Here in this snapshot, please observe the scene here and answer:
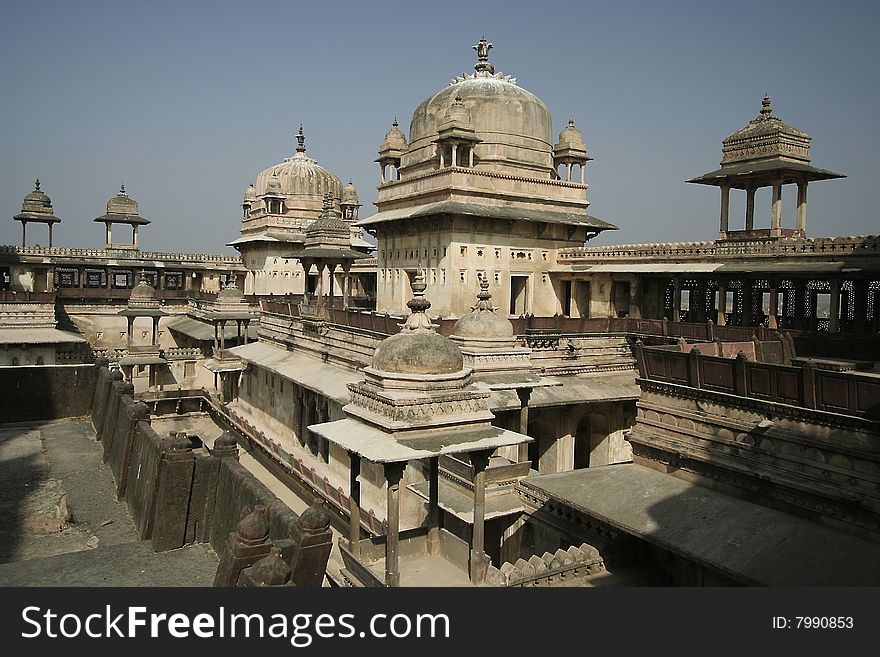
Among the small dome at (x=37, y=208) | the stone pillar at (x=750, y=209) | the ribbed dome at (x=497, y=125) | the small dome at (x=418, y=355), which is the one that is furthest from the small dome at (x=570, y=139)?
the small dome at (x=37, y=208)

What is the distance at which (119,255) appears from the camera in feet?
168

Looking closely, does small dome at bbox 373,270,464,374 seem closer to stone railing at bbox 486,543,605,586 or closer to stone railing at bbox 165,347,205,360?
stone railing at bbox 486,543,605,586

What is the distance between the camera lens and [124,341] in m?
47.2

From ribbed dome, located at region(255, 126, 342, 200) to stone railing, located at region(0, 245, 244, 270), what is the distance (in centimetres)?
669

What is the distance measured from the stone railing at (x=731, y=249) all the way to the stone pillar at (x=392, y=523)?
58.3ft

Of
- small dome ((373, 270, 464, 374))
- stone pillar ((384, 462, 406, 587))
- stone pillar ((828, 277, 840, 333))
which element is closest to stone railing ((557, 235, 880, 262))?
stone pillar ((828, 277, 840, 333))

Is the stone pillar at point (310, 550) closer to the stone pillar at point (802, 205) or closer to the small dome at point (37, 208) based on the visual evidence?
the stone pillar at point (802, 205)

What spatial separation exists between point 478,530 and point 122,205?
52261 mm

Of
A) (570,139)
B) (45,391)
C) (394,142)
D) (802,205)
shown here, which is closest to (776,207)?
(802,205)

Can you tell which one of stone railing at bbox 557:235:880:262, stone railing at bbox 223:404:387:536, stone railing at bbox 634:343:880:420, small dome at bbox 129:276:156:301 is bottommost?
stone railing at bbox 223:404:387:536

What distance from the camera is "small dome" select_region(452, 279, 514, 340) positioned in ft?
56.3

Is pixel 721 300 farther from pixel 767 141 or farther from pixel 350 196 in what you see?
pixel 350 196

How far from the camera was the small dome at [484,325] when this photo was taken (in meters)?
17.2

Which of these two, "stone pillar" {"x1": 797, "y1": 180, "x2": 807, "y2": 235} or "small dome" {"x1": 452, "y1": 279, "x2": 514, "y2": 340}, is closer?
"small dome" {"x1": 452, "y1": 279, "x2": 514, "y2": 340}
